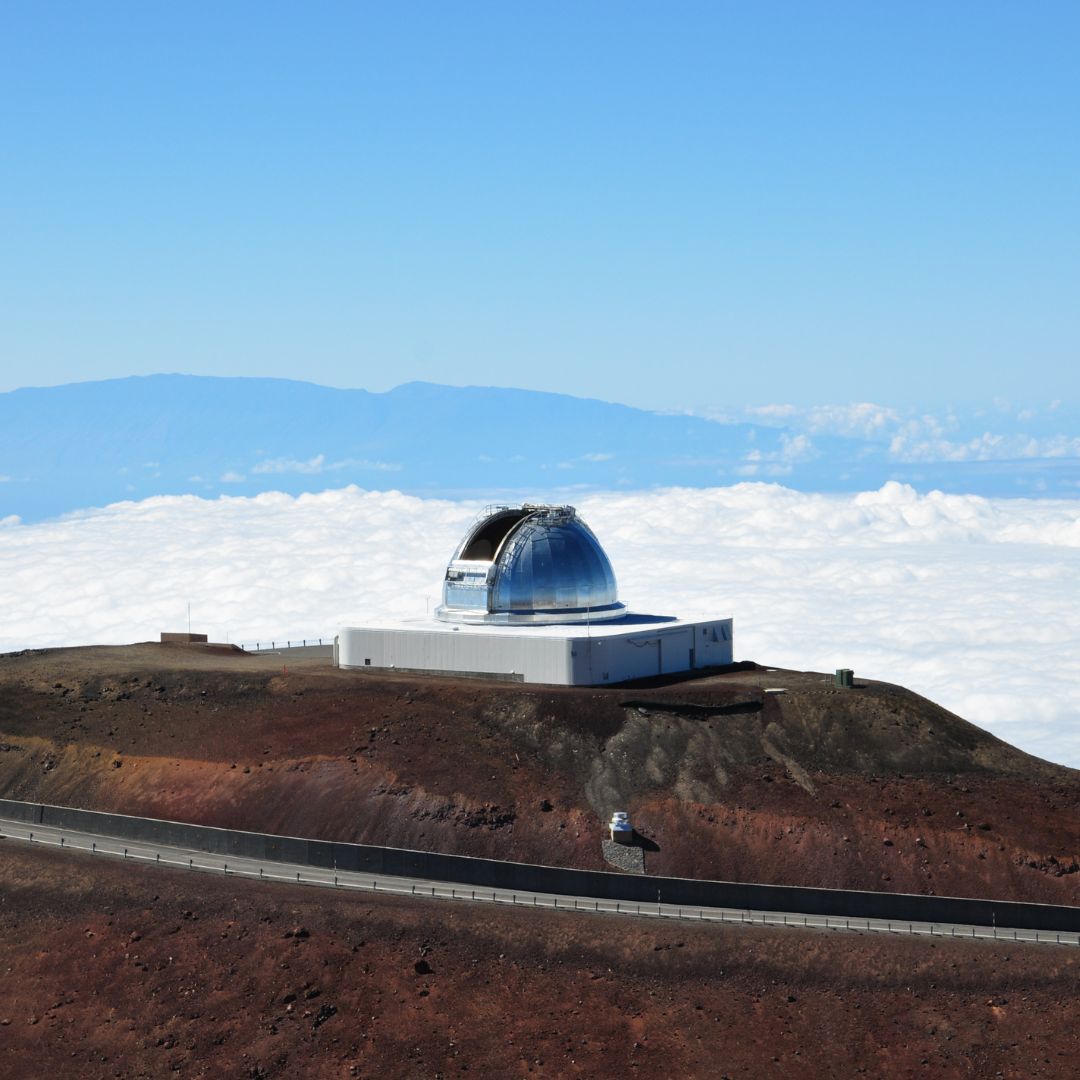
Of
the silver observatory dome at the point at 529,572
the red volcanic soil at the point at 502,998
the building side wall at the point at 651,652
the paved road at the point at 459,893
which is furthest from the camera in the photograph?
the silver observatory dome at the point at 529,572

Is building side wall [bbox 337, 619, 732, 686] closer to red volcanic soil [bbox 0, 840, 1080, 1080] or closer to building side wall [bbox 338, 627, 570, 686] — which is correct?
building side wall [bbox 338, 627, 570, 686]

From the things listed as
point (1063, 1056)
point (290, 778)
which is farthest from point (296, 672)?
point (1063, 1056)

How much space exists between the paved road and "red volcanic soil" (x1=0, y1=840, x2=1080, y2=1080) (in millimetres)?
1037

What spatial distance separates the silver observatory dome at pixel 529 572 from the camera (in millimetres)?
79000

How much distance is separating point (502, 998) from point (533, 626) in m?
26.4

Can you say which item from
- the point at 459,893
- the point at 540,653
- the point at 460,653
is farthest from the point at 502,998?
the point at 460,653

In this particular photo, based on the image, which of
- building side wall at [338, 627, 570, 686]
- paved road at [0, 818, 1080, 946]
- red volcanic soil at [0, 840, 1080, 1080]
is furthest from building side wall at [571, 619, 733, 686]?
red volcanic soil at [0, 840, 1080, 1080]

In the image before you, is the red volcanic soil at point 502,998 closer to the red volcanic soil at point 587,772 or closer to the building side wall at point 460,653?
the red volcanic soil at point 587,772

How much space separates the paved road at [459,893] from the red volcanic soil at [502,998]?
3.40 feet

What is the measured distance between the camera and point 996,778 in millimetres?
68375

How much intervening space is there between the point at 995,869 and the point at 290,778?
2819 centimetres

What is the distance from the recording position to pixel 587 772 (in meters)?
67.2

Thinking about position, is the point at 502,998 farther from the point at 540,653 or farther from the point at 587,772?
the point at 540,653

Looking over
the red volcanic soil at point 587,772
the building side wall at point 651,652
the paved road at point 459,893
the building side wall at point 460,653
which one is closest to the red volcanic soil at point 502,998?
the paved road at point 459,893
